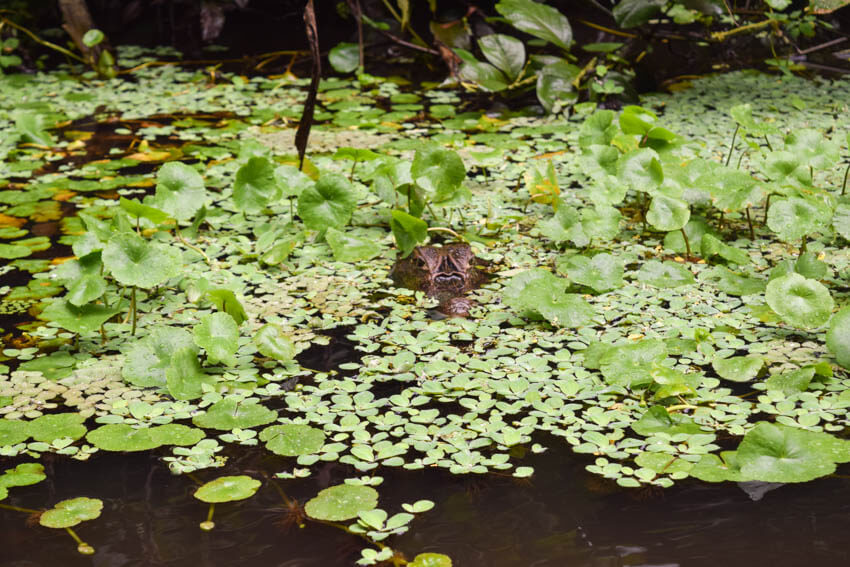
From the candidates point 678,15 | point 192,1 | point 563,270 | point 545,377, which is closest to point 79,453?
point 545,377

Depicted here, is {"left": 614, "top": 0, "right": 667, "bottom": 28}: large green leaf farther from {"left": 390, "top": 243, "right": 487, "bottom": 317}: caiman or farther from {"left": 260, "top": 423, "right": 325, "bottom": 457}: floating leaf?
{"left": 260, "top": 423, "right": 325, "bottom": 457}: floating leaf

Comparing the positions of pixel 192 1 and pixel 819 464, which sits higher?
pixel 192 1

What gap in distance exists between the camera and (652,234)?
8.65 ft

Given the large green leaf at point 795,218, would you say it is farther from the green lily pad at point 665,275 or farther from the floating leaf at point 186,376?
the floating leaf at point 186,376

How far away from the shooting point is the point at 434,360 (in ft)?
6.59

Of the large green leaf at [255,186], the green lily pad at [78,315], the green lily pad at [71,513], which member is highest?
the large green leaf at [255,186]

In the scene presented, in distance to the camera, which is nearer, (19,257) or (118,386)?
(118,386)

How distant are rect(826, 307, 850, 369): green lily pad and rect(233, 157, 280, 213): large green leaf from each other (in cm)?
159

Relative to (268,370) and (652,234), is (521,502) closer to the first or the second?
(268,370)

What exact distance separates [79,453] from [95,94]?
276 centimetres

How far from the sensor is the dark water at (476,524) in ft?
4.79

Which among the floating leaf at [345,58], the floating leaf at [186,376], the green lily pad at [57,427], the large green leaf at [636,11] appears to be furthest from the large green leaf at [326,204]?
the floating leaf at [345,58]

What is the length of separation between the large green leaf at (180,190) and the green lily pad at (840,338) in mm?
1658

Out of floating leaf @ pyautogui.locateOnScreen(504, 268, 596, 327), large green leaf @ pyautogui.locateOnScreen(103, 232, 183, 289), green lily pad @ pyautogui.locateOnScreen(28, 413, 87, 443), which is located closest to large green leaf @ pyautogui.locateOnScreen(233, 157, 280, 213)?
large green leaf @ pyautogui.locateOnScreen(103, 232, 183, 289)
